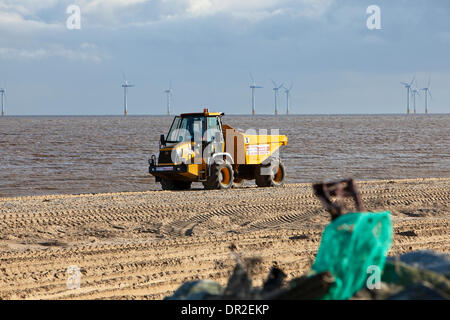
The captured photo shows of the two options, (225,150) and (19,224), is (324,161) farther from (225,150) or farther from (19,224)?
(19,224)

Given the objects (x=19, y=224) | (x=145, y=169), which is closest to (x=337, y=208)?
(x=19, y=224)

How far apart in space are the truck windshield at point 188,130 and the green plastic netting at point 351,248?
12.8 metres

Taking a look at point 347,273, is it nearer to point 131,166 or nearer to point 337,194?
point 337,194

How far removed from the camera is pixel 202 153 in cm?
1714

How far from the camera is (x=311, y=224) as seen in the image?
11.8 m

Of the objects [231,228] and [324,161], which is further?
[324,161]

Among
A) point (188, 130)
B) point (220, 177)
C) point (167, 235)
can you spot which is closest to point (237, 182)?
point (220, 177)

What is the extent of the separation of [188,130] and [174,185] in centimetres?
179

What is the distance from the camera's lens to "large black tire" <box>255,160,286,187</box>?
1873 cm

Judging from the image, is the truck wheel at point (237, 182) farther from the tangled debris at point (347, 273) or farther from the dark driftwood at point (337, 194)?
the dark driftwood at point (337, 194)
